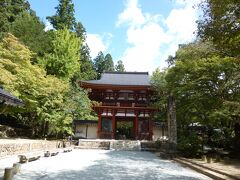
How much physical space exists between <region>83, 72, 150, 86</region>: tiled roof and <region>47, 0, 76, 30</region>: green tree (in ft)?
52.1

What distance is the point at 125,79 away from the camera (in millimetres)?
39750

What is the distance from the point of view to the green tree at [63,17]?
5238cm

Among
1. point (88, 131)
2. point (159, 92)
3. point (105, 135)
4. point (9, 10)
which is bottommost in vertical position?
point (105, 135)

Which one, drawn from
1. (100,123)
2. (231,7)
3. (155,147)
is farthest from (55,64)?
(231,7)

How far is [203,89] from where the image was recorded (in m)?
20.9

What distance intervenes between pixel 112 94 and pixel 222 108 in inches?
754

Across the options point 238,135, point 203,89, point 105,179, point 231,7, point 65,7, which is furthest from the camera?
point 65,7

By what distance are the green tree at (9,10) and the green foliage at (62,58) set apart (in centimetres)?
594

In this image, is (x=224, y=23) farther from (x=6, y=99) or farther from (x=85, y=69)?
(x=85, y=69)

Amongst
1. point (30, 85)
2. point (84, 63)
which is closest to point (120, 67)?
point (84, 63)

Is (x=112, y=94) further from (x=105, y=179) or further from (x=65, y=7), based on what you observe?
(x=105, y=179)

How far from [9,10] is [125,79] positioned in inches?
785

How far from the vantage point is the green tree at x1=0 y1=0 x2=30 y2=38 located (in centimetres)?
3931

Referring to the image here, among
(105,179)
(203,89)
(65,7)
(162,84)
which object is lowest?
→ (105,179)
